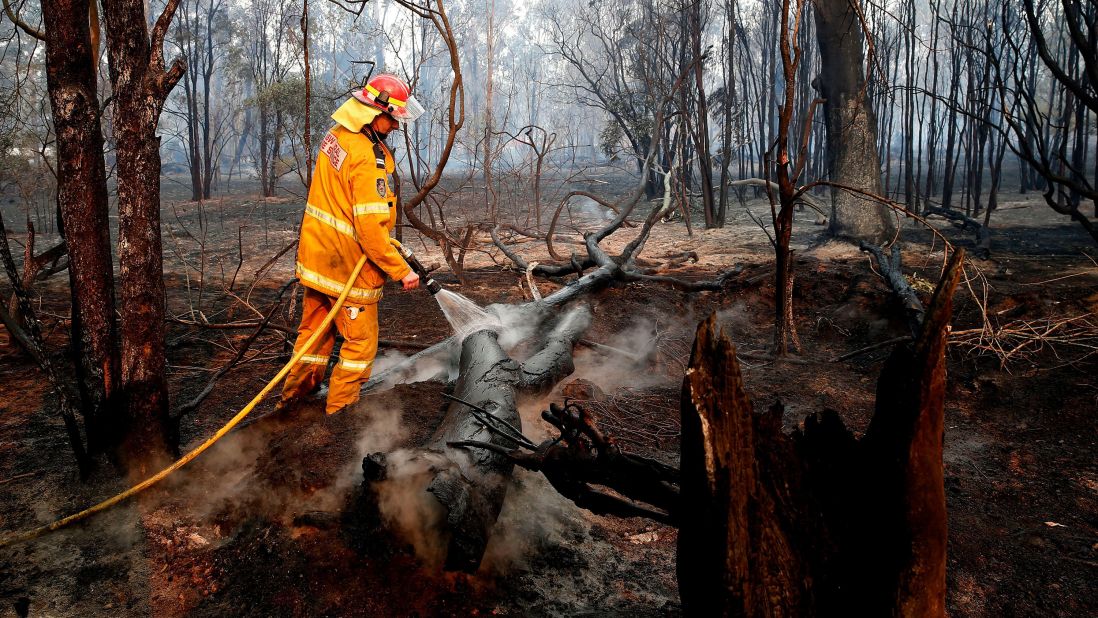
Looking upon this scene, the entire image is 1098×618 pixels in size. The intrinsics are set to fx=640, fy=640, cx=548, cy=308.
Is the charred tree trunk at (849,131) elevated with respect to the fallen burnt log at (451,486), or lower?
elevated

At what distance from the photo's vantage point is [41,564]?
231 cm

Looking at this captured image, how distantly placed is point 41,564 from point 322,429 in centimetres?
109

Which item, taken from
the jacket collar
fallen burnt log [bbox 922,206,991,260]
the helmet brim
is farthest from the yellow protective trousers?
fallen burnt log [bbox 922,206,991,260]

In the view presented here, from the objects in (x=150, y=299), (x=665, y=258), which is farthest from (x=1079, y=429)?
(x=665, y=258)

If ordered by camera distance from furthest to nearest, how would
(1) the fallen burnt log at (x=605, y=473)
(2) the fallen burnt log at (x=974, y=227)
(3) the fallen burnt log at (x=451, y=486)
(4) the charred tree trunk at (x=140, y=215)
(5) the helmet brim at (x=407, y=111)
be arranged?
(2) the fallen burnt log at (x=974, y=227)
(5) the helmet brim at (x=407, y=111)
(4) the charred tree trunk at (x=140, y=215)
(3) the fallen burnt log at (x=451, y=486)
(1) the fallen burnt log at (x=605, y=473)

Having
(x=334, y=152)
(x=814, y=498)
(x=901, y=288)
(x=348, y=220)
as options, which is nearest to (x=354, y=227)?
(x=348, y=220)

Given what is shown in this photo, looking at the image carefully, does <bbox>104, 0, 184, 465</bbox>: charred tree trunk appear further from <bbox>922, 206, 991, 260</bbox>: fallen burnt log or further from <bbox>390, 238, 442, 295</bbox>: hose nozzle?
<bbox>922, 206, 991, 260</bbox>: fallen burnt log

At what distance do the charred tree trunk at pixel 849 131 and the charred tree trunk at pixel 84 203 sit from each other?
852 centimetres

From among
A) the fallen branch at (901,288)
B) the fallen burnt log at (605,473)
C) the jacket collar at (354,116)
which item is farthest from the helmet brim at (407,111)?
the fallen branch at (901,288)

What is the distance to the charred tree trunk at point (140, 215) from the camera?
8.69 ft

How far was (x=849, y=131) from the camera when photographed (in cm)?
887

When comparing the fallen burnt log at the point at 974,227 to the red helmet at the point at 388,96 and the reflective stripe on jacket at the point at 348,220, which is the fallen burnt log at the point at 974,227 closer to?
the red helmet at the point at 388,96

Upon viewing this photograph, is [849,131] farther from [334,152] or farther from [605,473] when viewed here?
[605,473]

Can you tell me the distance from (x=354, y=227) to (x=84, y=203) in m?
1.19
